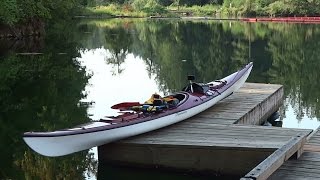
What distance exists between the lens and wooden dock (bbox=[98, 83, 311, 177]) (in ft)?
28.9

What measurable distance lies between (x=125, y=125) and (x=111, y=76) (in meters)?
14.6

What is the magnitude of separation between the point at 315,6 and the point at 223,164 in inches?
2427

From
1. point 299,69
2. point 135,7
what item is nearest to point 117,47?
point 299,69

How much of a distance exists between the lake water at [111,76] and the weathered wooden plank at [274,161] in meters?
2.03

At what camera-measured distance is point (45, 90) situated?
1825 centimetres

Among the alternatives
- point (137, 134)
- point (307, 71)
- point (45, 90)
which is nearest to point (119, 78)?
point (45, 90)

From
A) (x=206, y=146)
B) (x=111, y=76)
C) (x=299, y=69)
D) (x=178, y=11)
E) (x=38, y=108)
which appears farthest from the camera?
(x=178, y=11)

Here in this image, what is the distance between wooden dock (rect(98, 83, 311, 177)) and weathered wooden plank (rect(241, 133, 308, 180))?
0.06 feet

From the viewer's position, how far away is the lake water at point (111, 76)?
1062 centimetres

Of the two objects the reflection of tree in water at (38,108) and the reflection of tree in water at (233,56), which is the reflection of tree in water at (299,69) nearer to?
the reflection of tree in water at (233,56)

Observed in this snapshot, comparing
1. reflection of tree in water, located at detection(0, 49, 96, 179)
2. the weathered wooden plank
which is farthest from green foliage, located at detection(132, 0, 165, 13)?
the weathered wooden plank

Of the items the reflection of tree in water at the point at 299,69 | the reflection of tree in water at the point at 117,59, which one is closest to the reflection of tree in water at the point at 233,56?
the reflection of tree in water at the point at 299,69

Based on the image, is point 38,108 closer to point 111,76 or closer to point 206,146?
point 206,146

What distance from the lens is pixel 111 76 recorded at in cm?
2380
